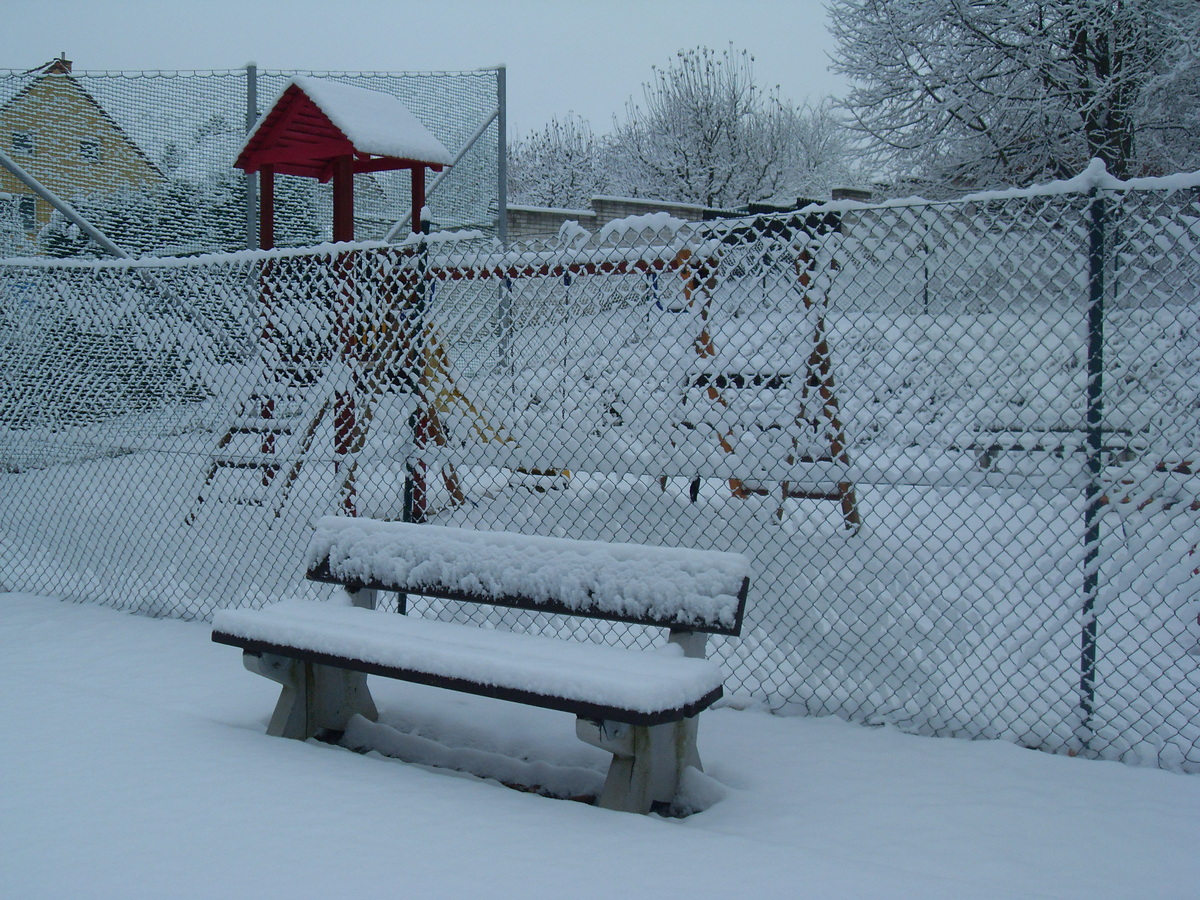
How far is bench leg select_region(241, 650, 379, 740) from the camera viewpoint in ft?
11.0

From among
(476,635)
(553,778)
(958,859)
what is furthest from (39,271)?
(958,859)

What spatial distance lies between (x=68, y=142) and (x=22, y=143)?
0.39 m

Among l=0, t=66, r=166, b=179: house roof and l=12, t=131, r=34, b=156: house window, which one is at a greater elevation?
l=0, t=66, r=166, b=179: house roof

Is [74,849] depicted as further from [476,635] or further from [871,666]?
[871,666]

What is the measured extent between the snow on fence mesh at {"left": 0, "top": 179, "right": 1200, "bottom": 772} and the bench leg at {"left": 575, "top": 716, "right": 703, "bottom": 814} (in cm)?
89

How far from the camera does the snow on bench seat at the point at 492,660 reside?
2580mm

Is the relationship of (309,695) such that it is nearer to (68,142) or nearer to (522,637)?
(522,637)

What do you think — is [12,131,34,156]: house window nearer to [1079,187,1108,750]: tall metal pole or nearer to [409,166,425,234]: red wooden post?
[409,166,425,234]: red wooden post

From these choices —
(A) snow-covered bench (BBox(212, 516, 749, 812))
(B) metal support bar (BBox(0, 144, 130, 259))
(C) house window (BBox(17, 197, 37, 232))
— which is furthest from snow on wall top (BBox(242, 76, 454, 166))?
(A) snow-covered bench (BBox(212, 516, 749, 812))

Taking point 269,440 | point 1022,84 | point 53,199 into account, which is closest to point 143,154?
point 53,199

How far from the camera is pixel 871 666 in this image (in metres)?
3.73

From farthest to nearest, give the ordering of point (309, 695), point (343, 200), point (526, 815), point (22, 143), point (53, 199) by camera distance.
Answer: point (22, 143), point (53, 199), point (343, 200), point (309, 695), point (526, 815)

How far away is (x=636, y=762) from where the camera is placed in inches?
111

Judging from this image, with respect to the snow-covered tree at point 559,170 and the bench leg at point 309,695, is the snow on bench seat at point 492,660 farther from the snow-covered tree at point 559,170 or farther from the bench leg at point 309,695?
the snow-covered tree at point 559,170
